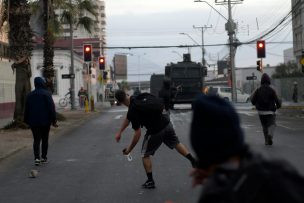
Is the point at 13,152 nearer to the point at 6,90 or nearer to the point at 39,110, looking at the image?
the point at 39,110

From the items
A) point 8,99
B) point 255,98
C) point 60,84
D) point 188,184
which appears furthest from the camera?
point 60,84

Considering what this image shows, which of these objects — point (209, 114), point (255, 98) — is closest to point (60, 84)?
point (255, 98)

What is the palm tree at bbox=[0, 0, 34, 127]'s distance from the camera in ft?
70.8

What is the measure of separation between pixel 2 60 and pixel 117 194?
92.1 ft

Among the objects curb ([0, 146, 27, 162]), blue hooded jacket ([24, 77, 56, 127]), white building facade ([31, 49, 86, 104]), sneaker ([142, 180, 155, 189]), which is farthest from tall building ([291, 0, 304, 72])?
sneaker ([142, 180, 155, 189])

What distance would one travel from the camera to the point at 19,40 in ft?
71.1

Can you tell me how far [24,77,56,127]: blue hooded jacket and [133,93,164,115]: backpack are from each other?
3657 millimetres

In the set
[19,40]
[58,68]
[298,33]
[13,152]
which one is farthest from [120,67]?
[13,152]

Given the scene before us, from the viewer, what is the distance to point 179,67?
123 feet

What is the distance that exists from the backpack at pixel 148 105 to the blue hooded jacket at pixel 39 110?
3.66 metres

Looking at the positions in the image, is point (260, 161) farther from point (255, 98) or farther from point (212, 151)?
point (255, 98)

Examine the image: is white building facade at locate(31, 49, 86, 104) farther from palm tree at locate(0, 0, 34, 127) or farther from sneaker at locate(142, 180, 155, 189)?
sneaker at locate(142, 180, 155, 189)

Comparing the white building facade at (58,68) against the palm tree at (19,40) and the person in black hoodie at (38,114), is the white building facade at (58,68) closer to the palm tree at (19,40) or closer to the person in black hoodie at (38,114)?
the palm tree at (19,40)

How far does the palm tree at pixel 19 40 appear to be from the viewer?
21.6m
